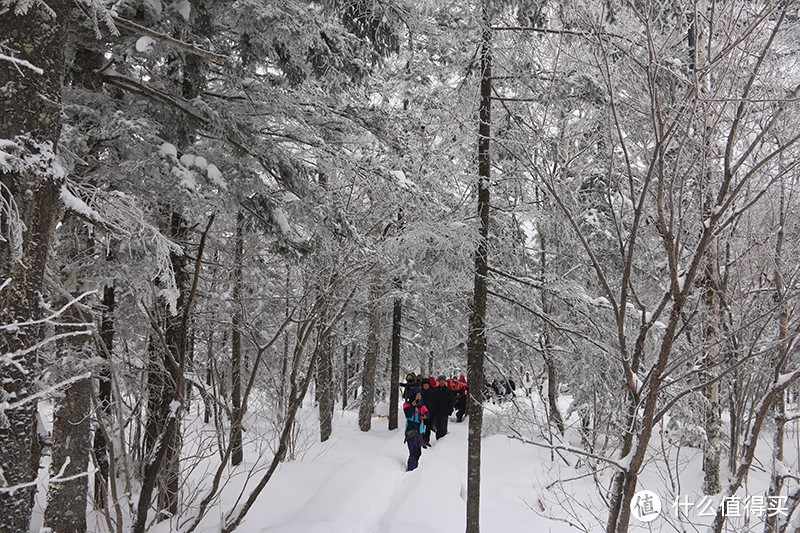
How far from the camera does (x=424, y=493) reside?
29.1 ft

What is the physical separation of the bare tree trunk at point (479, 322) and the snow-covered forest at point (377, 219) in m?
0.05

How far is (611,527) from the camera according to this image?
110 inches

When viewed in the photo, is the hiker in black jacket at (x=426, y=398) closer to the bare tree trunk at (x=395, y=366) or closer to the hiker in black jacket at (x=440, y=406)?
the hiker in black jacket at (x=440, y=406)

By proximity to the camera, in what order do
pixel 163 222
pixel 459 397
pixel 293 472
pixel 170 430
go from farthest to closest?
pixel 459 397
pixel 293 472
pixel 163 222
pixel 170 430

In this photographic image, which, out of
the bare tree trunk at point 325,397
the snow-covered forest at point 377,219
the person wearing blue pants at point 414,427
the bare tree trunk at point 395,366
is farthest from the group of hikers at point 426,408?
the bare tree trunk at point 325,397

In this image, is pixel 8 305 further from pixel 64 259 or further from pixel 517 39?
→ pixel 517 39

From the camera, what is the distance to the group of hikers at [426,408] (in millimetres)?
10711

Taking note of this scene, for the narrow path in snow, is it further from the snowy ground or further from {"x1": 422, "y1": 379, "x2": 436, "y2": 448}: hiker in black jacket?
{"x1": 422, "y1": 379, "x2": 436, "y2": 448}: hiker in black jacket

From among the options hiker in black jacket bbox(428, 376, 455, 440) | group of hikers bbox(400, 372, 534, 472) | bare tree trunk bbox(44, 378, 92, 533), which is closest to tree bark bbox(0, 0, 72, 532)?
bare tree trunk bbox(44, 378, 92, 533)

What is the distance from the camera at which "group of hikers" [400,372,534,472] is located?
10688 mm

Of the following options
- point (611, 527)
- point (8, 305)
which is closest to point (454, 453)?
point (611, 527)

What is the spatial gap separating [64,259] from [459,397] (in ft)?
44.3

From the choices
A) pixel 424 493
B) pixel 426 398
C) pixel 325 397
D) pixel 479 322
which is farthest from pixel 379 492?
pixel 325 397

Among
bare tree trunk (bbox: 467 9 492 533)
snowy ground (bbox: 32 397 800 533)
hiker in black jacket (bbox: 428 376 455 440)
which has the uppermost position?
bare tree trunk (bbox: 467 9 492 533)
